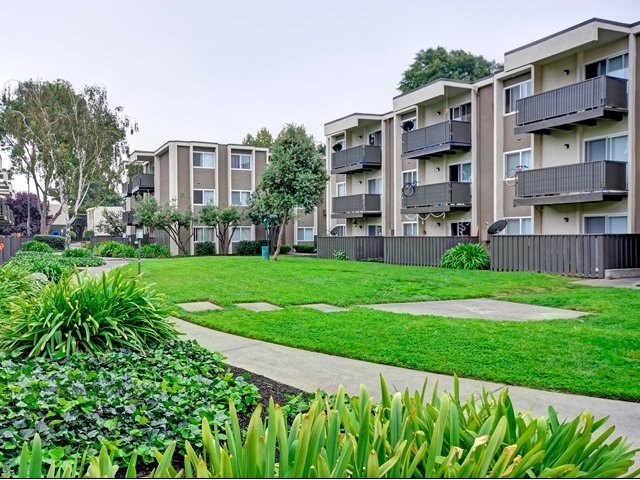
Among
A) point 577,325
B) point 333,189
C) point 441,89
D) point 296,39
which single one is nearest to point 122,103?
point 333,189

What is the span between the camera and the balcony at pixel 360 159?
32.8 meters

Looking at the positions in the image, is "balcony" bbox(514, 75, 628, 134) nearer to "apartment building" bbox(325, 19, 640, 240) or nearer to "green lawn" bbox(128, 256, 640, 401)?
"apartment building" bbox(325, 19, 640, 240)

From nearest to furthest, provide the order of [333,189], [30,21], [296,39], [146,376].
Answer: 1. [146,376]
2. [30,21]
3. [296,39]
4. [333,189]

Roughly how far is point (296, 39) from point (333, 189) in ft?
93.3

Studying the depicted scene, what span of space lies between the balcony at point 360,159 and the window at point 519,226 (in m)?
10.8

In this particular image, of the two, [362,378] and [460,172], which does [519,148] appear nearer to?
[460,172]

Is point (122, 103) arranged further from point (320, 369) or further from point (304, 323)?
point (320, 369)

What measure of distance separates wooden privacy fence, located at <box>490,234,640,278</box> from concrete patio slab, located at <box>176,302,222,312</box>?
12183 millimetres

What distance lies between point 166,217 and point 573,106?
27.2 m

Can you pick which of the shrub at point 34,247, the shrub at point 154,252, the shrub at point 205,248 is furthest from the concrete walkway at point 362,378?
the shrub at point 205,248

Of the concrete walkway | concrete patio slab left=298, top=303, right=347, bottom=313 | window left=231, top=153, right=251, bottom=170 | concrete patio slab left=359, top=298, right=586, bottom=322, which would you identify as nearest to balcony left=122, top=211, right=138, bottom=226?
window left=231, top=153, right=251, bottom=170

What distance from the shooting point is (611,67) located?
2003 cm

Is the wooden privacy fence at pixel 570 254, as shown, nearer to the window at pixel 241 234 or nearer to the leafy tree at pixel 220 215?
the leafy tree at pixel 220 215

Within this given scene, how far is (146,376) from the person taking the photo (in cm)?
520
